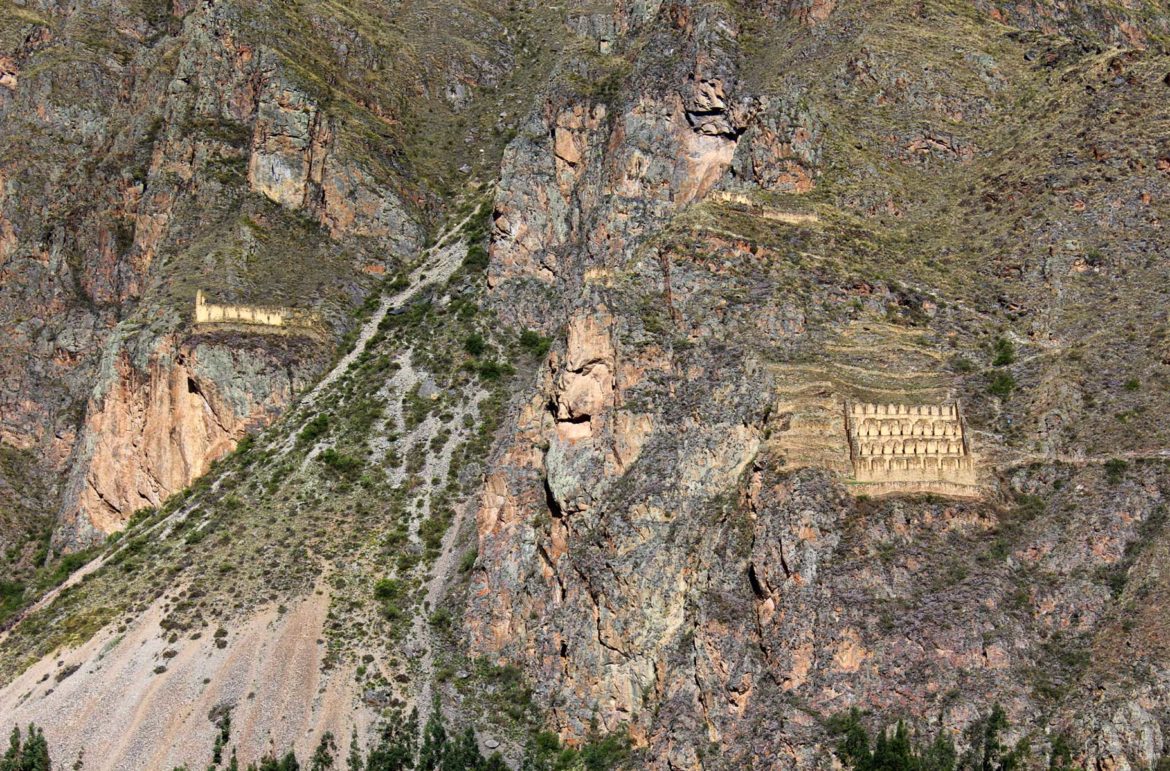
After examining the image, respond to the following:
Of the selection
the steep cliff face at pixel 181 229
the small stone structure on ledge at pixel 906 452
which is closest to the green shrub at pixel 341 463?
the steep cliff face at pixel 181 229

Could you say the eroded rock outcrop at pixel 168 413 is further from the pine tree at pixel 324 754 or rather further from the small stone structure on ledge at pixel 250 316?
the pine tree at pixel 324 754

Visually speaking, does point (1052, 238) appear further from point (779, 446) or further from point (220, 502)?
point (220, 502)

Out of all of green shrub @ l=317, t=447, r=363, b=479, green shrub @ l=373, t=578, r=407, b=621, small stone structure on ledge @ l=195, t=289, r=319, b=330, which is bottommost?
green shrub @ l=373, t=578, r=407, b=621

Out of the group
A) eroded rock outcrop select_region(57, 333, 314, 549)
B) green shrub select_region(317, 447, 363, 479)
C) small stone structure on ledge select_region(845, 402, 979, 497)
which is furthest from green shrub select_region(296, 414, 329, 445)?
small stone structure on ledge select_region(845, 402, 979, 497)

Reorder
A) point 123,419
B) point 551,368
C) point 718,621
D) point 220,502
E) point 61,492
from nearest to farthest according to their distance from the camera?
point 718,621 → point 551,368 → point 220,502 → point 123,419 → point 61,492

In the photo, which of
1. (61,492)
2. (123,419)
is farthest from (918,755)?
(61,492)

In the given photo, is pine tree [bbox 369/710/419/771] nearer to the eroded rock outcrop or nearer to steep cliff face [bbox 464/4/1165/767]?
steep cliff face [bbox 464/4/1165/767]
